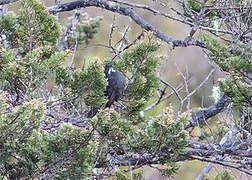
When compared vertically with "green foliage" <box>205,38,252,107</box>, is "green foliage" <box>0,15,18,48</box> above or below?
above

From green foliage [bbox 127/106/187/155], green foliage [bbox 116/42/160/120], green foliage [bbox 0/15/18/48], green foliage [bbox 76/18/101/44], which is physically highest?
green foliage [bbox 76/18/101/44]

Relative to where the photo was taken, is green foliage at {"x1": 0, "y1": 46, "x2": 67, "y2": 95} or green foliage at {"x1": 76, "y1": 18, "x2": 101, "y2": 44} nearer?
green foliage at {"x1": 0, "y1": 46, "x2": 67, "y2": 95}

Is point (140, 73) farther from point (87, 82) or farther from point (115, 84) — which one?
point (87, 82)

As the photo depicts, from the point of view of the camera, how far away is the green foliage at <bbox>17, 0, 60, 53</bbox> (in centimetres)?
455

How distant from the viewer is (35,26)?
184 inches

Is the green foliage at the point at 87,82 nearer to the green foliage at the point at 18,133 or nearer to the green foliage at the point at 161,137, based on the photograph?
the green foliage at the point at 161,137

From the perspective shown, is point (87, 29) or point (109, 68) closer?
point (109, 68)

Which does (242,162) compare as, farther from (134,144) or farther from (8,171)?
(8,171)

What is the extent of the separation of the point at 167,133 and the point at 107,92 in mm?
1829

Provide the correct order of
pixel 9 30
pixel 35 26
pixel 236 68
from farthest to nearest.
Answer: pixel 9 30, pixel 236 68, pixel 35 26

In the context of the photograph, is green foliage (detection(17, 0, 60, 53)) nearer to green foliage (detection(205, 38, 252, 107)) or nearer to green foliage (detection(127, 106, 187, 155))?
green foliage (detection(127, 106, 187, 155))

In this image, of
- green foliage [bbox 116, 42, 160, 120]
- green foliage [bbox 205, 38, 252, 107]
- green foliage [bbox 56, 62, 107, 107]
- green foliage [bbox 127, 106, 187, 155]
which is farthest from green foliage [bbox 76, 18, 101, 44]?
green foliage [bbox 127, 106, 187, 155]

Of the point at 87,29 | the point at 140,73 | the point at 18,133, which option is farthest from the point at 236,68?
the point at 87,29

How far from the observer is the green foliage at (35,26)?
14.9ft
